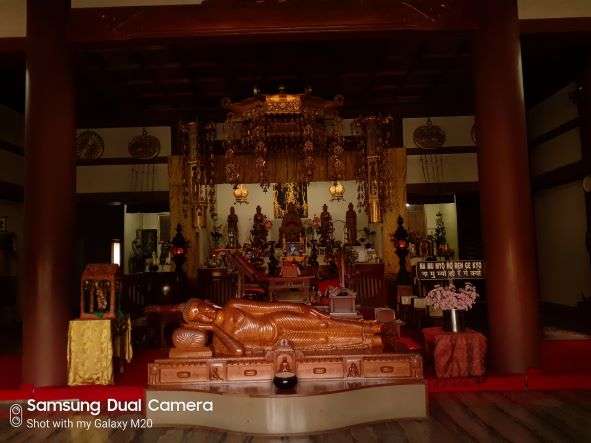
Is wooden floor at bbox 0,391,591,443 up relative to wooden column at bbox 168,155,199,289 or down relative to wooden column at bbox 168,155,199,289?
down

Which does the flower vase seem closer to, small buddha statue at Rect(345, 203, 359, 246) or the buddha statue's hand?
the buddha statue's hand

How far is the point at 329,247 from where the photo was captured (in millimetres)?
9414

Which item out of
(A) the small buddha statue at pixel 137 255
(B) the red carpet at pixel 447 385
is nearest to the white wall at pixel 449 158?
(B) the red carpet at pixel 447 385

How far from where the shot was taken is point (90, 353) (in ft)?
12.1

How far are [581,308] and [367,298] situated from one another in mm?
2933

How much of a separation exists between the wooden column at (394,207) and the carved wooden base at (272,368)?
4832 mm

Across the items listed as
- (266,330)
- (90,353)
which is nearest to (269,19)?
(266,330)

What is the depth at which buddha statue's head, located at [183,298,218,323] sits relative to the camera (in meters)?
3.38

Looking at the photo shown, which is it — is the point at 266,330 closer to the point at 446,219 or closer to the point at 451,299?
the point at 451,299

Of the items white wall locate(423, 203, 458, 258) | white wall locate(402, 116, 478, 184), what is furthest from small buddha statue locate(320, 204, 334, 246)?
white wall locate(423, 203, 458, 258)

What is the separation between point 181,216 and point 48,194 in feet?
13.3

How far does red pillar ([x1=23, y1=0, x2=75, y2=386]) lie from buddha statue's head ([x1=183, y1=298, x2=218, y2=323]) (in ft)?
3.74

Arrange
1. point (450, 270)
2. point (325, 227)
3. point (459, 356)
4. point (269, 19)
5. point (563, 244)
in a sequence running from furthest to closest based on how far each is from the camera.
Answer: point (325, 227) → point (563, 244) → point (450, 270) → point (269, 19) → point (459, 356)

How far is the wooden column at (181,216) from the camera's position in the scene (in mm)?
7875
